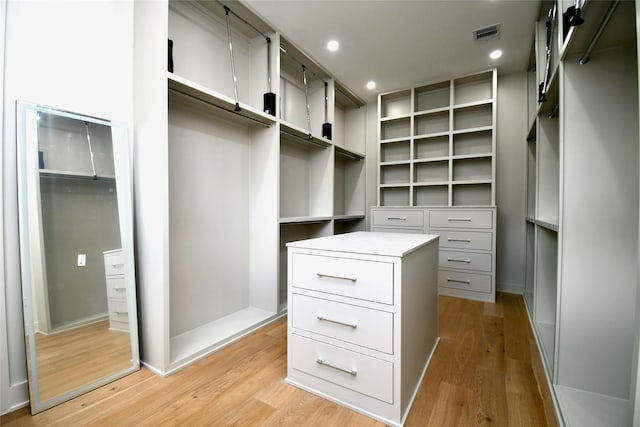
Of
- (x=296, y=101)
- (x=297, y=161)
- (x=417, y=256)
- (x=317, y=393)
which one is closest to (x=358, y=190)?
(x=297, y=161)

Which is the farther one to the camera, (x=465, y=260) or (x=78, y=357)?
(x=465, y=260)

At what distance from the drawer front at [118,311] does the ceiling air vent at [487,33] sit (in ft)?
11.1

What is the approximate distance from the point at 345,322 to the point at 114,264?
1396 millimetres

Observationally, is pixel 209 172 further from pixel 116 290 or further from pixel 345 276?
pixel 345 276

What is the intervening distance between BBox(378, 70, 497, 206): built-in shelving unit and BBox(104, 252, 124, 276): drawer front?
2.92 meters

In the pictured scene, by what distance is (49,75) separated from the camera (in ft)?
4.96

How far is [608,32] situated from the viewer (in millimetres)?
1232

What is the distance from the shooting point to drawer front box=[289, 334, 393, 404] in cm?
129

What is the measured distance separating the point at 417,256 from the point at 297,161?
2087 millimetres

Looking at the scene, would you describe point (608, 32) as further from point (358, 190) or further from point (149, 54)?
point (358, 190)

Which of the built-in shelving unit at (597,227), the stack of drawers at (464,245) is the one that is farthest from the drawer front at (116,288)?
the stack of drawers at (464,245)

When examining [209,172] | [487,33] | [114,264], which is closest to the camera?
[114,264]

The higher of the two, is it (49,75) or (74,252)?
(49,75)

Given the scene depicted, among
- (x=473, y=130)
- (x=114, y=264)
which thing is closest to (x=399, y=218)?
(x=473, y=130)
